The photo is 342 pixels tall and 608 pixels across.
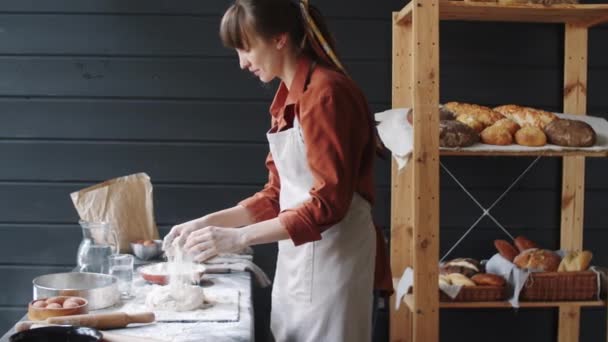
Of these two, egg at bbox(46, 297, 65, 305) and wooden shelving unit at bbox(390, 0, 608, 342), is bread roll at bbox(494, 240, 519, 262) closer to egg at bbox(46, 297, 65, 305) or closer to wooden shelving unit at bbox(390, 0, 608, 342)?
wooden shelving unit at bbox(390, 0, 608, 342)

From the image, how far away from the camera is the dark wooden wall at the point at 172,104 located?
108 inches

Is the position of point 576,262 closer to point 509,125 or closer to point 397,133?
point 509,125

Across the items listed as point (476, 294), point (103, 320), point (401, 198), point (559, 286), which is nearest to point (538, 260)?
point (559, 286)

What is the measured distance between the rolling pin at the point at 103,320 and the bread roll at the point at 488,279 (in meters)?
1.34

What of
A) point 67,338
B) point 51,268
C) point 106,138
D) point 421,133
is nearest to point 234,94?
point 106,138

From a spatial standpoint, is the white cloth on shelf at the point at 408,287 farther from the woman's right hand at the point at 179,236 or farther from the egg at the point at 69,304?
the egg at the point at 69,304

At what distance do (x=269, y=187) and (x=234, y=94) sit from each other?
2.62 feet

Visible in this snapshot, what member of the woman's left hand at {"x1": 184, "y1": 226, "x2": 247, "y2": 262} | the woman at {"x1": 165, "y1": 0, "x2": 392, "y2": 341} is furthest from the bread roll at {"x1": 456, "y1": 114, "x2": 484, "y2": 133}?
the woman's left hand at {"x1": 184, "y1": 226, "x2": 247, "y2": 262}

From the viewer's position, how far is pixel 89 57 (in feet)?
9.01

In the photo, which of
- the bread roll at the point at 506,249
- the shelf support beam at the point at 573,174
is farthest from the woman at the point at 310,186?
the shelf support beam at the point at 573,174

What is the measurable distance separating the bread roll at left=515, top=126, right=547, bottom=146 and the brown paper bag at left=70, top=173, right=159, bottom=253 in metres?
1.24

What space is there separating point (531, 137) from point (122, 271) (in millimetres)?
1376

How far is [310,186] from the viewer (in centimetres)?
181

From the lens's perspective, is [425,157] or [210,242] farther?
[425,157]
